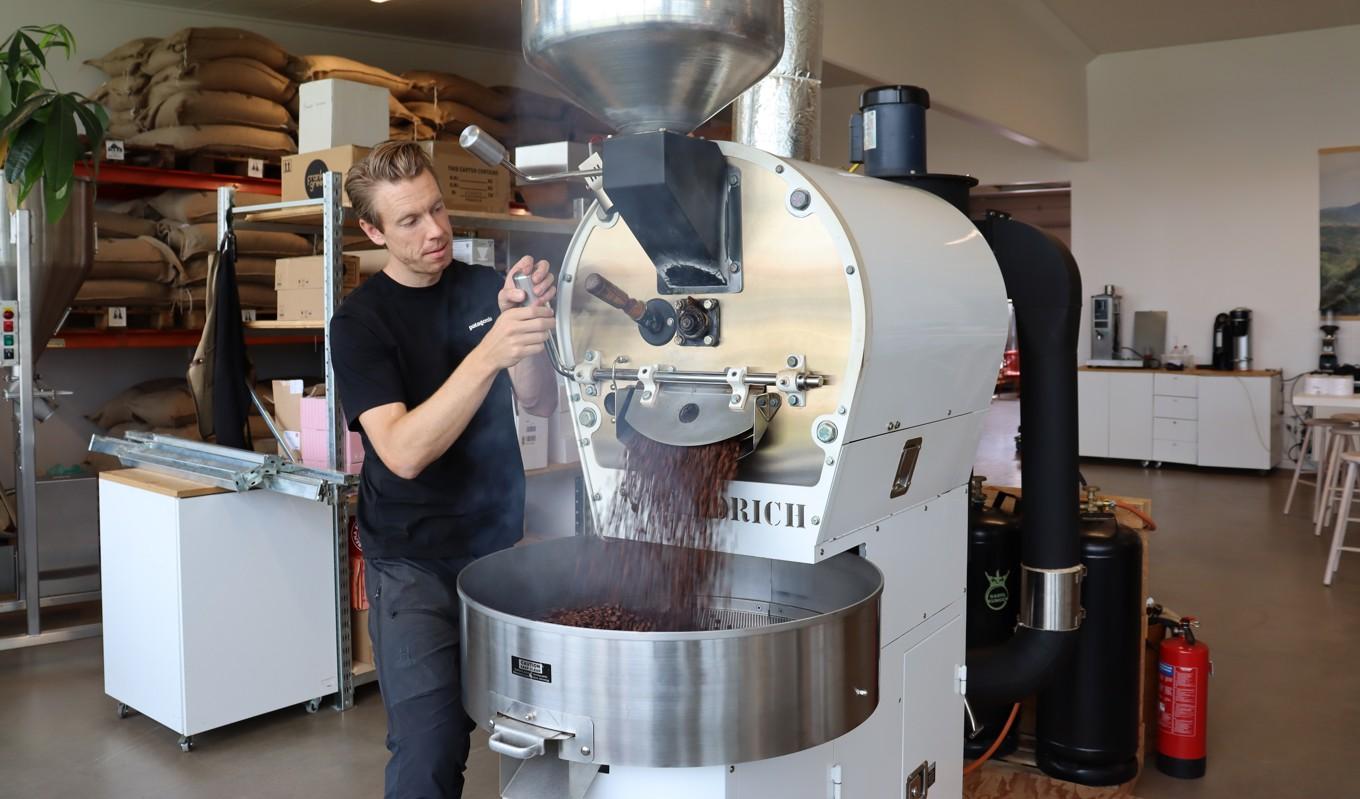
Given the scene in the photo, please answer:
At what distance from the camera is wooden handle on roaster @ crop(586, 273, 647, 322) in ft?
4.55

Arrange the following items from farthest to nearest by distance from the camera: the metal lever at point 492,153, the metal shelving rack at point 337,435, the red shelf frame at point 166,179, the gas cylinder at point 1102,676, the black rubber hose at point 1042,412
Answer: the red shelf frame at point 166,179, the metal shelving rack at point 337,435, the gas cylinder at point 1102,676, the black rubber hose at point 1042,412, the metal lever at point 492,153

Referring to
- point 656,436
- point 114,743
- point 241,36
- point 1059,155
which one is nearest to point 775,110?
point 656,436

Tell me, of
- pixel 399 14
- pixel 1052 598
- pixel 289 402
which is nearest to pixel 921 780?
pixel 1052 598

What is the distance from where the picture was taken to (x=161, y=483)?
3199 mm

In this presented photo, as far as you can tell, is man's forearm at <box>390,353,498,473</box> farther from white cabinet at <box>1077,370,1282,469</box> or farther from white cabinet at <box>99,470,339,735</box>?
white cabinet at <box>1077,370,1282,469</box>

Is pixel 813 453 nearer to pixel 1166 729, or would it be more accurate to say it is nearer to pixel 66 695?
pixel 1166 729

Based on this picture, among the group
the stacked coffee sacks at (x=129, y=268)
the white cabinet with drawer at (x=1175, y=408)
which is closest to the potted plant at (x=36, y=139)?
the stacked coffee sacks at (x=129, y=268)

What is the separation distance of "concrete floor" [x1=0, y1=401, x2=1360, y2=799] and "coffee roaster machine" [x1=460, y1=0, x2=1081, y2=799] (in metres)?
1.59

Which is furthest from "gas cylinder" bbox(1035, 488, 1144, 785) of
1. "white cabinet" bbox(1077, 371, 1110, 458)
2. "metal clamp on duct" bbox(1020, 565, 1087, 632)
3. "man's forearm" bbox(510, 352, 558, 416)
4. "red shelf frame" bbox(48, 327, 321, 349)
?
"white cabinet" bbox(1077, 371, 1110, 458)

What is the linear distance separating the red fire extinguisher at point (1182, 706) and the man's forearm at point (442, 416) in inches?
84.8

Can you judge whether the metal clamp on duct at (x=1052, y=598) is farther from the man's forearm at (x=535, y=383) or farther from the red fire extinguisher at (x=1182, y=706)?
the man's forearm at (x=535, y=383)

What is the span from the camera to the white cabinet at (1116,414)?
8.16 m

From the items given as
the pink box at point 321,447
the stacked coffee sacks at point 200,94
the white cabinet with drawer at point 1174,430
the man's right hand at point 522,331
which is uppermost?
the stacked coffee sacks at point 200,94

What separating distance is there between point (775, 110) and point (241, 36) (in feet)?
13.2
